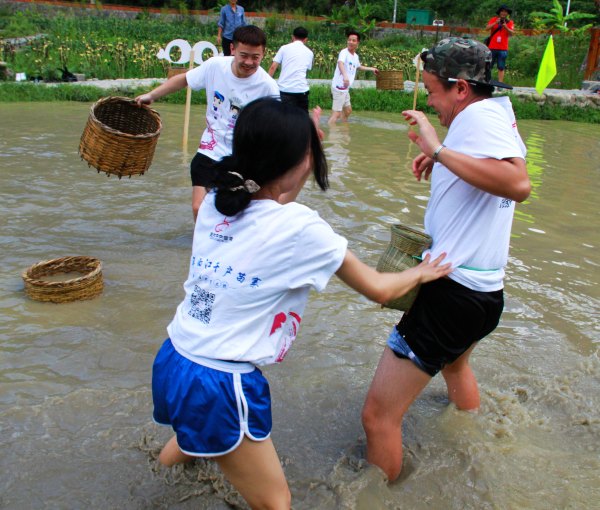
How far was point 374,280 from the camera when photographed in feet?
7.18

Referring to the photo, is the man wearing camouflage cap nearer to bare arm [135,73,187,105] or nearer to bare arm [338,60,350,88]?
bare arm [135,73,187,105]

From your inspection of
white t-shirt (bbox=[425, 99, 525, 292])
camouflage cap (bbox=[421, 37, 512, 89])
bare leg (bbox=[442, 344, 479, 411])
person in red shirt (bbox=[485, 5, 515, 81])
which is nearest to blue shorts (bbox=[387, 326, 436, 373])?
white t-shirt (bbox=[425, 99, 525, 292])

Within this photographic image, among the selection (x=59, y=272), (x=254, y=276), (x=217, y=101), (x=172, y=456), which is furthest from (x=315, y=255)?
(x=59, y=272)

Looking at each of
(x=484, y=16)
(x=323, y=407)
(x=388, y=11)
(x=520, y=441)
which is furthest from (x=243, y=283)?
(x=388, y=11)

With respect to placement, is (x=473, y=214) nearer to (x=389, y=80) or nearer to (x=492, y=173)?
(x=492, y=173)

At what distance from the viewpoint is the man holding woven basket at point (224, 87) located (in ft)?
16.6

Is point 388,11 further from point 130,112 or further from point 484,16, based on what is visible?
point 130,112

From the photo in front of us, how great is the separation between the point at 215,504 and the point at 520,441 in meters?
1.70

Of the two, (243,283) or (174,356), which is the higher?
(243,283)

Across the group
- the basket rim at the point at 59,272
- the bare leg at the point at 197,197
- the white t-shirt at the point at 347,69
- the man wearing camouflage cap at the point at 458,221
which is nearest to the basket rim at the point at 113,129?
the bare leg at the point at 197,197

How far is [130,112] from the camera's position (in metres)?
5.46

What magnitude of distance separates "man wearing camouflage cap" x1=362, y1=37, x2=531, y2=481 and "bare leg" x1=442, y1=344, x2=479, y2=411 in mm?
536

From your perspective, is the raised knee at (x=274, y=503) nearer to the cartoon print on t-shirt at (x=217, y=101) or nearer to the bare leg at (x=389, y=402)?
the bare leg at (x=389, y=402)

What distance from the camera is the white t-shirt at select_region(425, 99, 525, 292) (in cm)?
250
